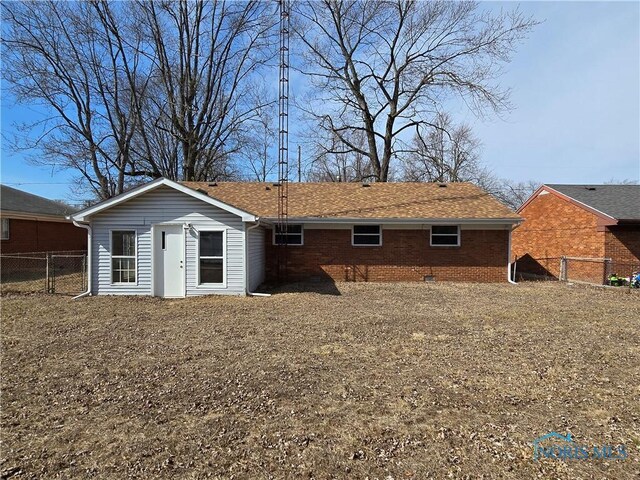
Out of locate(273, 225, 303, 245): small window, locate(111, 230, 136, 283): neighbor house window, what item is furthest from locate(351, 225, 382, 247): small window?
locate(111, 230, 136, 283): neighbor house window

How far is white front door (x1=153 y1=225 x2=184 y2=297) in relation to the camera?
35.8 feet

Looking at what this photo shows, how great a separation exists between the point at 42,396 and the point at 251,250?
784 centimetres

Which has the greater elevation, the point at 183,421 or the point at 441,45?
the point at 441,45

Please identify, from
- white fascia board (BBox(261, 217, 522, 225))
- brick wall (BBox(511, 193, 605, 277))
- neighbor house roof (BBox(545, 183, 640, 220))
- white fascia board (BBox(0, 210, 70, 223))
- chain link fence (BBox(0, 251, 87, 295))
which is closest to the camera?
chain link fence (BBox(0, 251, 87, 295))

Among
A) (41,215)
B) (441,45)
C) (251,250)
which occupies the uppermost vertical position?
(441,45)

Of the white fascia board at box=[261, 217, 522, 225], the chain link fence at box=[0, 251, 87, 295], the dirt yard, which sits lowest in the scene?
the dirt yard

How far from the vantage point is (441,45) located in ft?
80.9

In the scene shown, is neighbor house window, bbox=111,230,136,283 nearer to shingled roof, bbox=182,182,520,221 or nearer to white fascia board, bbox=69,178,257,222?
white fascia board, bbox=69,178,257,222

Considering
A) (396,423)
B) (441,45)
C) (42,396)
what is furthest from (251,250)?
(441,45)

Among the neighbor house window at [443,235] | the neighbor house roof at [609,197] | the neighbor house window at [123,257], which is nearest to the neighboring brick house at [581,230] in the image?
the neighbor house roof at [609,197]

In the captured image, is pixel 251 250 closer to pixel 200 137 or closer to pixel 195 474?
pixel 195 474

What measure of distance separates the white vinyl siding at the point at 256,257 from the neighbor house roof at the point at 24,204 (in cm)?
1269

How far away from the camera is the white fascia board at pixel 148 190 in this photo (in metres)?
10.5

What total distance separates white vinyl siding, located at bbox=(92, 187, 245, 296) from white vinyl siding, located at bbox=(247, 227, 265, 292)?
70 cm
